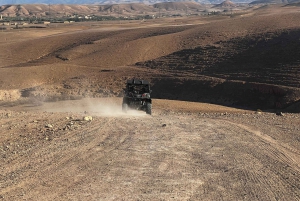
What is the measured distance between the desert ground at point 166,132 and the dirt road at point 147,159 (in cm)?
3

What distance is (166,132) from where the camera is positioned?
15.5 m

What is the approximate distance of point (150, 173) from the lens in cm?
1091

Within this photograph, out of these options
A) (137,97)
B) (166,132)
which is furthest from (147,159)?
(137,97)

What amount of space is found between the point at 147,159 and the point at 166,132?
3.53 meters

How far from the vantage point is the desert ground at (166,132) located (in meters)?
10.1

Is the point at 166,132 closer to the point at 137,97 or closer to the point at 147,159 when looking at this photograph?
the point at 147,159

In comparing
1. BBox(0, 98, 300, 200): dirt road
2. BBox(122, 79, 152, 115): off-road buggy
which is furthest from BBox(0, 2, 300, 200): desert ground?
BBox(122, 79, 152, 115): off-road buggy

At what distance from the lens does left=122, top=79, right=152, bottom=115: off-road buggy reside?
2064 centimetres

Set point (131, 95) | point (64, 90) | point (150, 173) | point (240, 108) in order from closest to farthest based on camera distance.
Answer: point (150, 173) < point (131, 95) < point (240, 108) < point (64, 90)

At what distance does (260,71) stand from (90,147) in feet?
76.4

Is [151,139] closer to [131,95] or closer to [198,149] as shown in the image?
[198,149]

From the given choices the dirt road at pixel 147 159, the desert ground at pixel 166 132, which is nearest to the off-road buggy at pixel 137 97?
the desert ground at pixel 166 132

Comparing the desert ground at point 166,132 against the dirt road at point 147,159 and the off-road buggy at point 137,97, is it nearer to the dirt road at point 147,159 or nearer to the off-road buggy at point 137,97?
the dirt road at point 147,159

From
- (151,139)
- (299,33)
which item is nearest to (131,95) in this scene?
(151,139)
